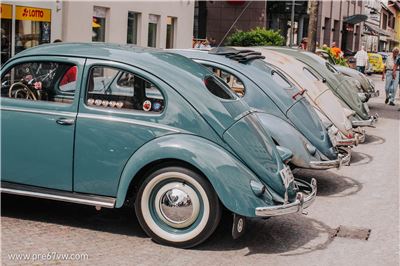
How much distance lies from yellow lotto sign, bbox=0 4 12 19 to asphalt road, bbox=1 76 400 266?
10414 millimetres

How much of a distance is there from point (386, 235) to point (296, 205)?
4.39 ft

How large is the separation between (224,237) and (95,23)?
15604 millimetres

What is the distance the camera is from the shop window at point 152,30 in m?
24.0

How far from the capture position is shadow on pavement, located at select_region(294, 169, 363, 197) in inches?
318

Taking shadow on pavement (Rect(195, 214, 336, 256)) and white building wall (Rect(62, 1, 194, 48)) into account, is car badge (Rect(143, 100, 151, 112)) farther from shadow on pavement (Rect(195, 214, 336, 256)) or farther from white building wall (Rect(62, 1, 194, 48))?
white building wall (Rect(62, 1, 194, 48))

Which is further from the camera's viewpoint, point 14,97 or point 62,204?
point 62,204

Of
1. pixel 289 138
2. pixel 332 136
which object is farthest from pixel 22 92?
pixel 332 136

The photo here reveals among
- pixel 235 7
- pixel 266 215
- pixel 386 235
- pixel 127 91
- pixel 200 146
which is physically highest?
pixel 235 7

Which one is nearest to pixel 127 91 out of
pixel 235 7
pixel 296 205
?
pixel 296 205

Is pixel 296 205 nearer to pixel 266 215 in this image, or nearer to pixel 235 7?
pixel 266 215

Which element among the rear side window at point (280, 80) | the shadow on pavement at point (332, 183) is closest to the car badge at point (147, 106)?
the shadow on pavement at point (332, 183)

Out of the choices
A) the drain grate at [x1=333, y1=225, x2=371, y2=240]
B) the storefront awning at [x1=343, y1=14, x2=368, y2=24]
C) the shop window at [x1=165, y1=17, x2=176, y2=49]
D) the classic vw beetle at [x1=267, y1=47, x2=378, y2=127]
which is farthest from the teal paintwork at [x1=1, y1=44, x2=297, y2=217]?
the storefront awning at [x1=343, y1=14, x2=368, y2=24]

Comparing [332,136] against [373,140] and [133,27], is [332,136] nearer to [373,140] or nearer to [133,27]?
[373,140]

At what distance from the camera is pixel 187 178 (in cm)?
531
